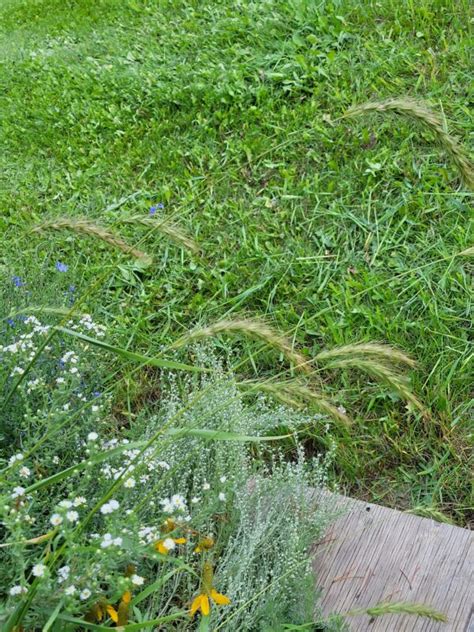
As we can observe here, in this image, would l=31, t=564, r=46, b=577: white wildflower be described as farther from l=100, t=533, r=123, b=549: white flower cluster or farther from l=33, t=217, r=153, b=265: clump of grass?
l=33, t=217, r=153, b=265: clump of grass

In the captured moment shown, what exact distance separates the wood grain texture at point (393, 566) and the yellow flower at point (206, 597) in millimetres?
382

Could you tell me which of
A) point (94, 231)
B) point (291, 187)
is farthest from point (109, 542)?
point (291, 187)

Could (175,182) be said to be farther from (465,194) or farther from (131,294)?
(465,194)

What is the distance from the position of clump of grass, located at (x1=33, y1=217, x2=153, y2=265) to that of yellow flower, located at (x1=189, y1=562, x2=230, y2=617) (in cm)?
83

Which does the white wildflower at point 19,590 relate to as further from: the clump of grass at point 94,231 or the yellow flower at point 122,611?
the clump of grass at point 94,231

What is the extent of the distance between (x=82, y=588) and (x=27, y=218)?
8.76 ft

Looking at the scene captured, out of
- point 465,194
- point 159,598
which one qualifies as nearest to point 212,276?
point 465,194

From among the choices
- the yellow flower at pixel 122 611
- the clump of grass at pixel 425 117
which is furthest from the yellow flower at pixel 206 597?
the clump of grass at pixel 425 117

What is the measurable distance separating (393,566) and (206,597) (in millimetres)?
640

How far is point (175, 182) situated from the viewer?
3.90m

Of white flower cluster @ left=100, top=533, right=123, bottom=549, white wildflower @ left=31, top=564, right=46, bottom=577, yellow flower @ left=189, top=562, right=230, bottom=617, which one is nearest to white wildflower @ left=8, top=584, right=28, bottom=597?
white wildflower @ left=31, top=564, right=46, bottom=577

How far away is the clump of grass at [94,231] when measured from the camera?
6.60 feet

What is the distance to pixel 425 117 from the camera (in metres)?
1.92

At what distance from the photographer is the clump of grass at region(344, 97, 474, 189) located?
1.91 meters
